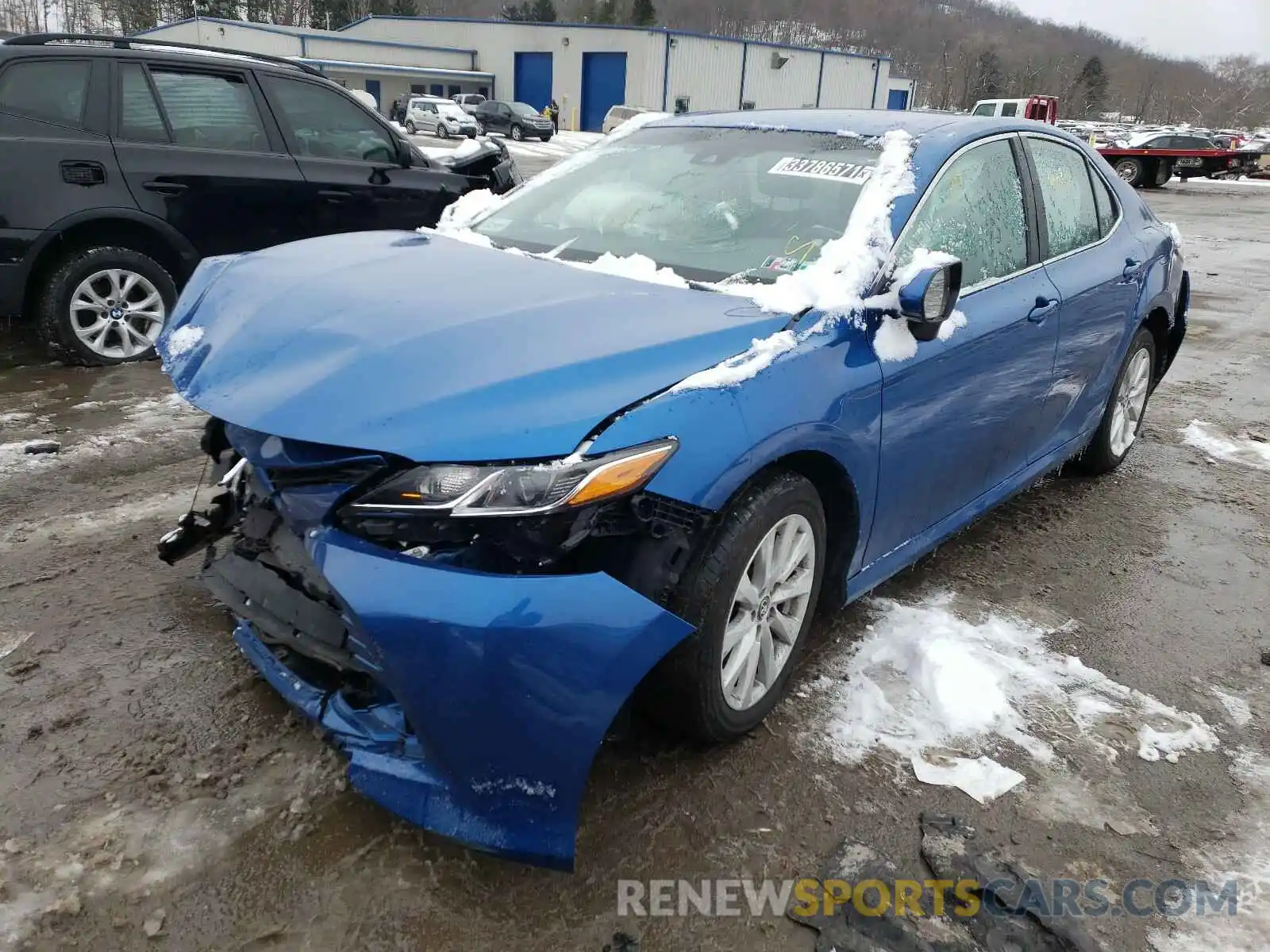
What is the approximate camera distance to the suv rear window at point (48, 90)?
5023 millimetres

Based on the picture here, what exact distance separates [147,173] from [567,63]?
170ft

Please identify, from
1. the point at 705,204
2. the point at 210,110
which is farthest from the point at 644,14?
the point at 705,204

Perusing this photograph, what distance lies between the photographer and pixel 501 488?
1.89 meters

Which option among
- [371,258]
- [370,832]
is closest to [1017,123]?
[371,258]

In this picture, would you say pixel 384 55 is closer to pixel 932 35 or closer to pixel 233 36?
pixel 233 36

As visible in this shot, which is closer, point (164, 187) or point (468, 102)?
point (164, 187)

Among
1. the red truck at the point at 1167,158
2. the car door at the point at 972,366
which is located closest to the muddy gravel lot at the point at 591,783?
the car door at the point at 972,366

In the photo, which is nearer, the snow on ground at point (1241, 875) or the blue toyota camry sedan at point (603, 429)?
the blue toyota camry sedan at point (603, 429)

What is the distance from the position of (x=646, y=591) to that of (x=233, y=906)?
1091 millimetres

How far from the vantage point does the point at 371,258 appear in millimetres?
2865

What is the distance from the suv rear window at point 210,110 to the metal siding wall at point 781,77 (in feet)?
167

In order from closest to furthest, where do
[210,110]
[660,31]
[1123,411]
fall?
1. [1123,411]
2. [210,110]
3. [660,31]

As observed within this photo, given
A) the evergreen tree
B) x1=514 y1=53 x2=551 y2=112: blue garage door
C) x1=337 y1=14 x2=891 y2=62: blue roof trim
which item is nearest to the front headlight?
x1=337 y1=14 x2=891 y2=62: blue roof trim

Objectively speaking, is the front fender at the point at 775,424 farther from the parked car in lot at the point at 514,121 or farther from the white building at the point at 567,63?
the white building at the point at 567,63
